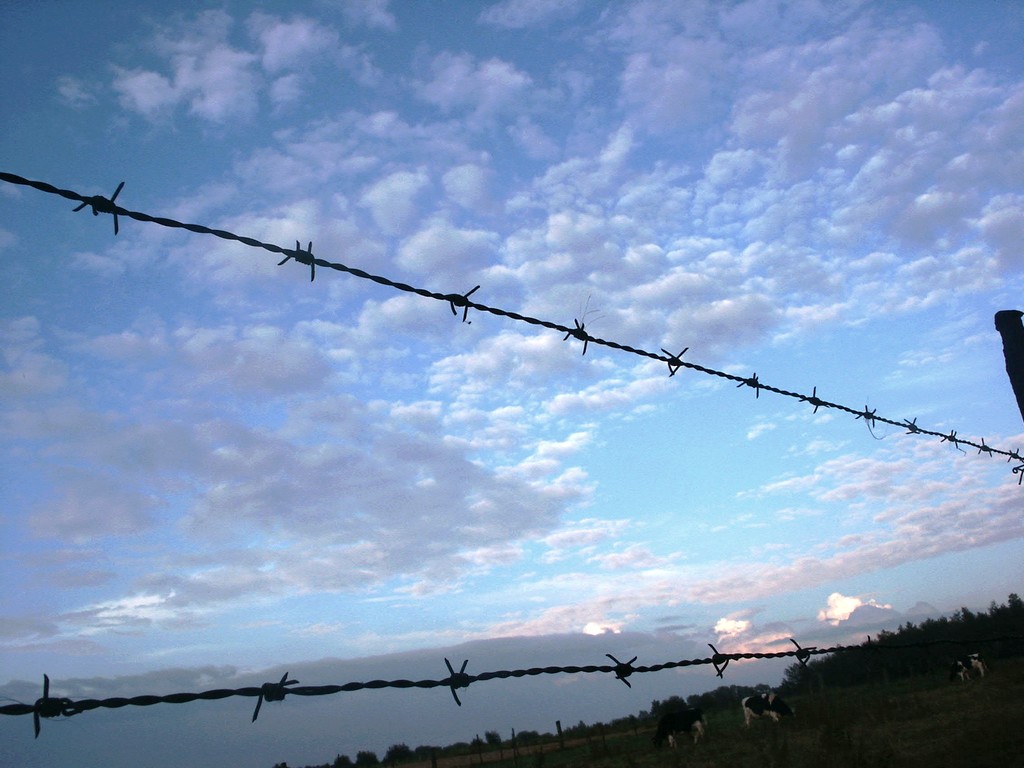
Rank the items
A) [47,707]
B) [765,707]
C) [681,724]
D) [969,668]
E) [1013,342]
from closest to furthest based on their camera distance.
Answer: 1. [47,707]
2. [1013,342]
3. [681,724]
4. [765,707]
5. [969,668]

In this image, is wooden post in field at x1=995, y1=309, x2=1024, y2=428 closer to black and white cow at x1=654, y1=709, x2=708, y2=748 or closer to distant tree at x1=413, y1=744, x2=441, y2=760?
black and white cow at x1=654, y1=709, x2=708, y2=748

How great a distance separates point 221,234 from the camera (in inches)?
97.5

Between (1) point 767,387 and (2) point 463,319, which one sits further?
(1) point 767,387

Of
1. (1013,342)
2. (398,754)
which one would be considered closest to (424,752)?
(398,754)

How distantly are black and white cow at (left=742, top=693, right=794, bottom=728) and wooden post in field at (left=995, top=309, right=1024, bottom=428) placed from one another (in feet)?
76.6

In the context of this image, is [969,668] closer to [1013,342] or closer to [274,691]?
[1013,342]

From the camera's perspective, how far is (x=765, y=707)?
2700 cm

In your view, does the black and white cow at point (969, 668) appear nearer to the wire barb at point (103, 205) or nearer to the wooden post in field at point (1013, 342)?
the wooden post in field at point (1013, 342)

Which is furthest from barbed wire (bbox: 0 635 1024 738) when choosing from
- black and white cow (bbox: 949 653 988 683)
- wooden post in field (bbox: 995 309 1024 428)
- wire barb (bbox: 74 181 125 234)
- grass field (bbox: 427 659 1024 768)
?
black and white cow (bbox: 949 653 988 683)

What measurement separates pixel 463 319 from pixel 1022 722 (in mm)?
11067

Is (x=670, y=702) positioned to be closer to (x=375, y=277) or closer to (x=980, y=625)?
(x=980, y=625)

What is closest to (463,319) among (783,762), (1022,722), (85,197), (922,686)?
(85,197)

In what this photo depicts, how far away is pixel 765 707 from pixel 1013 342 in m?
25.8

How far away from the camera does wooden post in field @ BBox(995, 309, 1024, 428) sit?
526 cm
